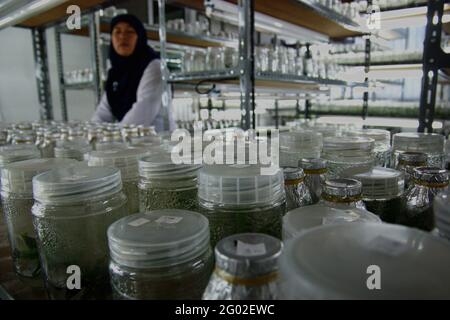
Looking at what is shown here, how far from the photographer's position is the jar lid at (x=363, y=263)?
23cm

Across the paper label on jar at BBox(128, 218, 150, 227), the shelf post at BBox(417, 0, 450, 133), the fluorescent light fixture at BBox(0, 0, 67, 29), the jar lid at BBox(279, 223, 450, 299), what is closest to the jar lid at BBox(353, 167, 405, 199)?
the jar lid at BBox(279, 223, 450, 299)

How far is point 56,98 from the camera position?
173 inches

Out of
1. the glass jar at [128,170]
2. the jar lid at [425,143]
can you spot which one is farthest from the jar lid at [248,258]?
the jar lid at [425,143]

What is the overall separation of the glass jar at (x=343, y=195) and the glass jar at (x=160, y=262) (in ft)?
0.59

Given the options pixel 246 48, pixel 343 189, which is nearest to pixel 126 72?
pixel 246 48

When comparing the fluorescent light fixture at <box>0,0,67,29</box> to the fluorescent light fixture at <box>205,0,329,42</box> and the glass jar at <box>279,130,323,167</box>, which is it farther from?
the fluorescent light fixture at <box>205,0,329,42</box>

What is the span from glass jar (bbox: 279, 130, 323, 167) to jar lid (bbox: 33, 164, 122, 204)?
0.40 metres

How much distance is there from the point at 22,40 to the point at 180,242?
4592 millimetres

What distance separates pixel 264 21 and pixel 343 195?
227cm

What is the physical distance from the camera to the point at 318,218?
0.40 meters

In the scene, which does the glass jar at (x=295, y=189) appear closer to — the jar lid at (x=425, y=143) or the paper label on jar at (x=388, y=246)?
the paper label on jar at (x=388, y=246)

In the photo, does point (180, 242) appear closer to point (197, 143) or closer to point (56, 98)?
point (197, 143)

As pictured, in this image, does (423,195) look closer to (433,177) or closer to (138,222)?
A: (433,177)
